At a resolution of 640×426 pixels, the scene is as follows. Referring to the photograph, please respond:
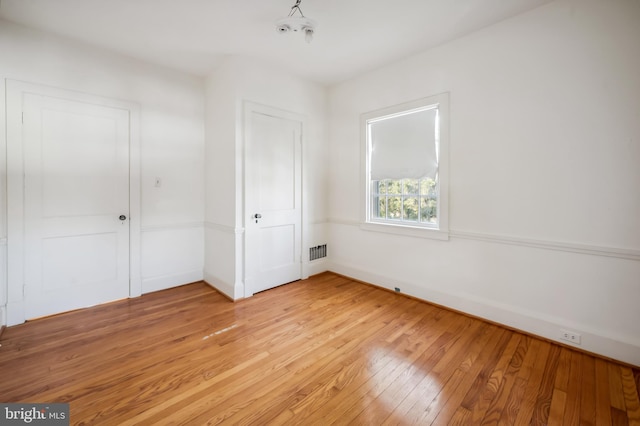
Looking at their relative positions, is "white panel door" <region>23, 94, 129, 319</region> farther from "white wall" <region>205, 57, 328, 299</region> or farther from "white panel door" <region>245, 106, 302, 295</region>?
"white panel door" <region>245, 106, 302, 295</region>

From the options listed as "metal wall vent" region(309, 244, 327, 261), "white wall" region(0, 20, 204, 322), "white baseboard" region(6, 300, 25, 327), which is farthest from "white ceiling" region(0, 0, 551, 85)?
"white baseboard" region(6, 300, 25, 327)

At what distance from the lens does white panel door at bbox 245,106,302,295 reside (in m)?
3.49

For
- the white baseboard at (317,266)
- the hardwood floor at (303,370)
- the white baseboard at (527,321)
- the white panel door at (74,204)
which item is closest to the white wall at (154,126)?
the white panel door at (74,204)

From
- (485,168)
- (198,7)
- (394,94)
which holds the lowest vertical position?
(485,168)

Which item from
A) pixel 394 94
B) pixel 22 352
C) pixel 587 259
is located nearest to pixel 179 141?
pixel 22 352

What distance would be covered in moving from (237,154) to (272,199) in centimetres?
74

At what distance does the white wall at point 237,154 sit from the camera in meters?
3.36

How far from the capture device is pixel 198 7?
8.10 feet

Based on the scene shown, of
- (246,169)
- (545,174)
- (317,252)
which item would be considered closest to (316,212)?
(317,252)

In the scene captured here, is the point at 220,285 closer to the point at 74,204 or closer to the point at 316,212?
the point at 316,212

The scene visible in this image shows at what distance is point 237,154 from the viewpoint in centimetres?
334

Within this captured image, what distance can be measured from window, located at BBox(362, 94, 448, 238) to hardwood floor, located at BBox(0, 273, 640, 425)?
110 cm

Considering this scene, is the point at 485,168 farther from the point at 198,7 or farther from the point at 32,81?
the point at 32,81

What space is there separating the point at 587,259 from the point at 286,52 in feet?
11.8
